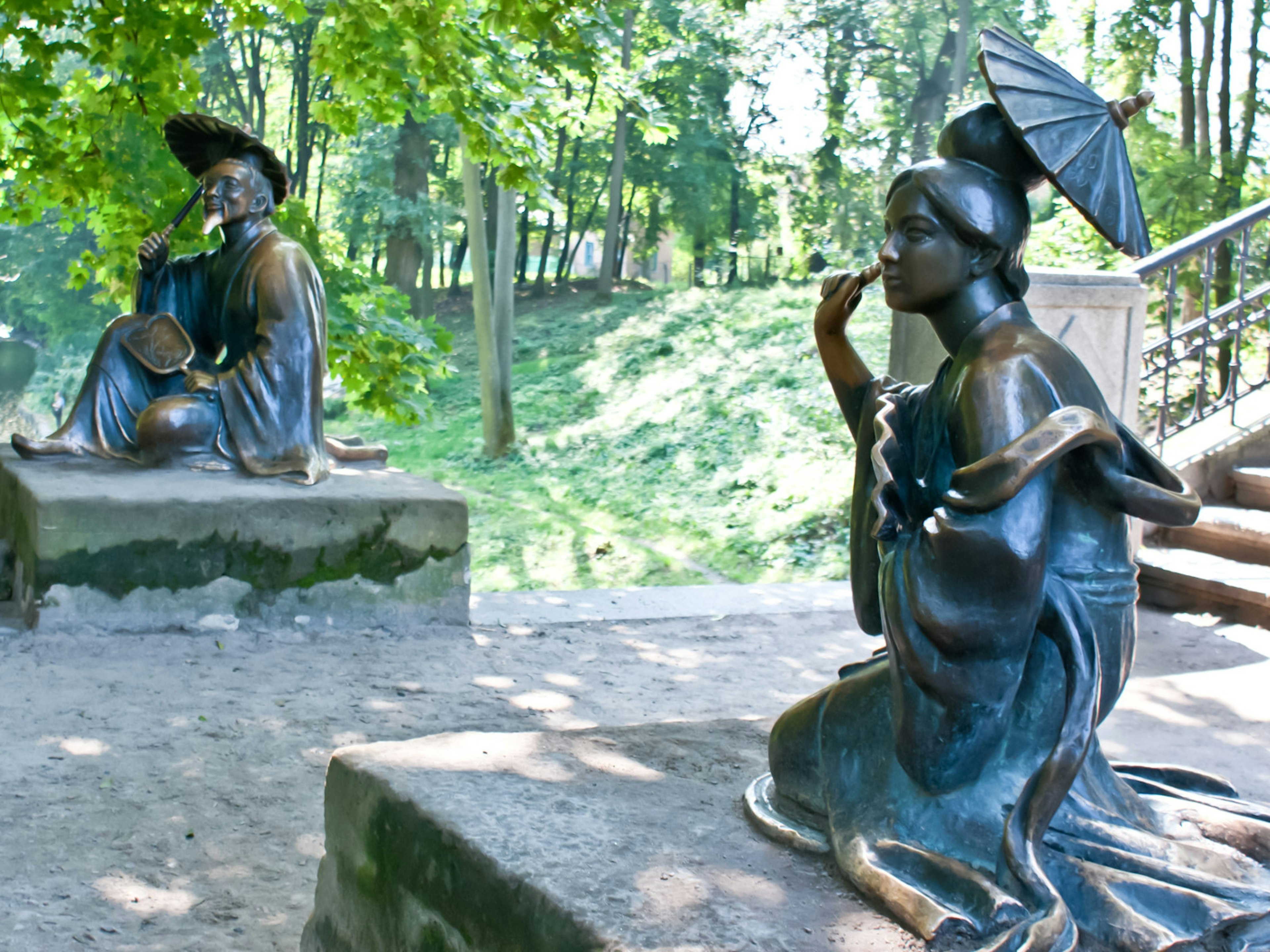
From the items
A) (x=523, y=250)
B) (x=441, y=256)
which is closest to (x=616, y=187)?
(x=441, y=256)

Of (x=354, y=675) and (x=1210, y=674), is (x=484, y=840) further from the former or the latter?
(x=1210, y=674)

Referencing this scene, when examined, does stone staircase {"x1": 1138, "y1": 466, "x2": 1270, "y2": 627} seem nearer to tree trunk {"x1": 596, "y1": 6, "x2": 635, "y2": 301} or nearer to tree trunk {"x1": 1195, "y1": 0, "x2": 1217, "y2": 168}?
tree trunk {"x1": 1195, "y1": 0, "x2": 1217, "y2": 168}

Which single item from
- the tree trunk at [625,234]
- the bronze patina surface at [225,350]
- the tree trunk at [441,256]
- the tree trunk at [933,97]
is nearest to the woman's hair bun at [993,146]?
Result: the bronze patina surface at [225,350]

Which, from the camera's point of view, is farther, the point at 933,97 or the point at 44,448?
the point at 933,97

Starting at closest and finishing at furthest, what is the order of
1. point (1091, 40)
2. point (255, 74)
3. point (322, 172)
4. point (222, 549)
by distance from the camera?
point (222, 549) → point (1091, 40) → point (255, 74) → point (322, 172)

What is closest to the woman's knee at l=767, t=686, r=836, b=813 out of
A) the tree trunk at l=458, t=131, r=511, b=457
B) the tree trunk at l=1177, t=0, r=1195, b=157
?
the tree trunk at l=1177, t=0, r=1195, b=157

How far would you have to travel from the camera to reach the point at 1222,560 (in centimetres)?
617

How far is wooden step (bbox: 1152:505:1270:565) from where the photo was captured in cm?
605

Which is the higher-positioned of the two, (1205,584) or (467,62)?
(467,62)

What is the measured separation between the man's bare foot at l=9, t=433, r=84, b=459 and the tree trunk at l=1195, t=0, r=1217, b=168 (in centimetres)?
919

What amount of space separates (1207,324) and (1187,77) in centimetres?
450

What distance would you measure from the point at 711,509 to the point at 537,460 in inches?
128

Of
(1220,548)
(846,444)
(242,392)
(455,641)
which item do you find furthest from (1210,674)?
(846,444)

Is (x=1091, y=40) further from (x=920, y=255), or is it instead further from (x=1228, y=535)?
(x=920, y=255)
